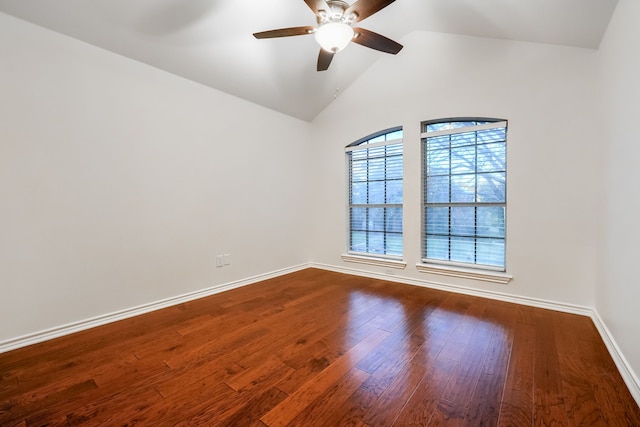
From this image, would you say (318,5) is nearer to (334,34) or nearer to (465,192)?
(334,34)

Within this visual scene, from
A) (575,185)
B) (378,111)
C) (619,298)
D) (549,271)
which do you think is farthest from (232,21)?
(549,271)

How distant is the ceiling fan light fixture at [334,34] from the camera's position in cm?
188

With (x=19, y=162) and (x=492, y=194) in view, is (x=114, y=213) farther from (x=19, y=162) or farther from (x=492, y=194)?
(x=492, y=194)

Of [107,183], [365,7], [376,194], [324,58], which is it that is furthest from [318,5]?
[376,194]

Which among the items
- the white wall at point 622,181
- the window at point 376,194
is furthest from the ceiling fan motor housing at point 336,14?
the window at point 376,194

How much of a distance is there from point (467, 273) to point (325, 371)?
2.16m

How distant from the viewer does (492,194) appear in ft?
9.86

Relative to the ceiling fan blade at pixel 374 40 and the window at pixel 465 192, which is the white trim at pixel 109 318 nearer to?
the window at pixel 465 192

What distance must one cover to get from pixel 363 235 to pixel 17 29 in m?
3.96

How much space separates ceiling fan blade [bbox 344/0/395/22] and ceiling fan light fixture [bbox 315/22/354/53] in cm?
11

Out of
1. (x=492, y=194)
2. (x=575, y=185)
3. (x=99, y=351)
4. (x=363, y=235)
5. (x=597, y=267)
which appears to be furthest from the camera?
(x=363, y=235)

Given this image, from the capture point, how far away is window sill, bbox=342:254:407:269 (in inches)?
141

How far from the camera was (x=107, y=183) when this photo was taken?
7.93 ft

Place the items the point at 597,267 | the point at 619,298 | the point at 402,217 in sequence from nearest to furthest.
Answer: the point at 619,298
the point at 597,267
the point at 402,217
